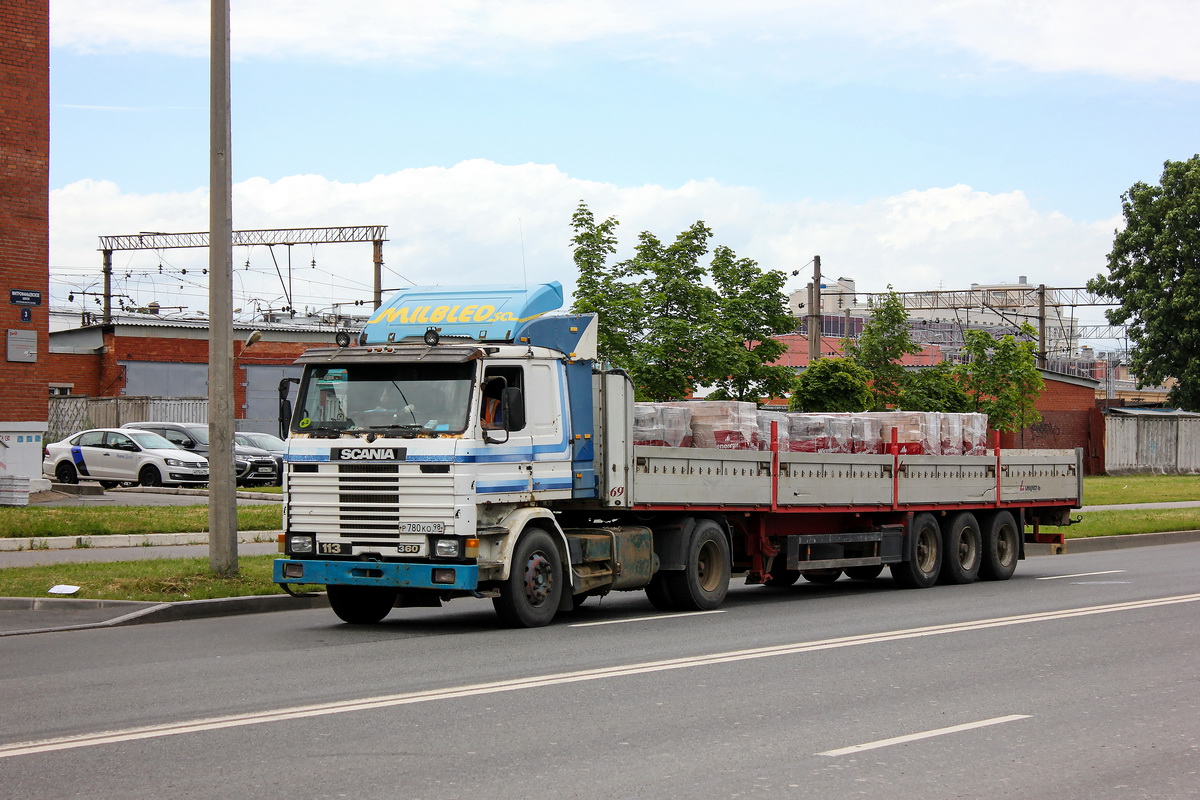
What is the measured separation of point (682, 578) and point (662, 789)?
7.75 metres

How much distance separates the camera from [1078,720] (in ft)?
26.3

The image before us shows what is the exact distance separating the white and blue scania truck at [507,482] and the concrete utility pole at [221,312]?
1547 millimetres

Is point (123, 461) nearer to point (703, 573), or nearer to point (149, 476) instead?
point (149, 476)

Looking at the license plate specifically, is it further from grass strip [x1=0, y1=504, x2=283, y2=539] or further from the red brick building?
the red brick building

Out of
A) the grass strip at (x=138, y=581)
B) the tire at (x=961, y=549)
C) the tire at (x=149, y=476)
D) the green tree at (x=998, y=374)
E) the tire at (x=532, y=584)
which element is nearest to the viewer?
the tire at (x=532, y=584)

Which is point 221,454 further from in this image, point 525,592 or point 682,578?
point 682,578

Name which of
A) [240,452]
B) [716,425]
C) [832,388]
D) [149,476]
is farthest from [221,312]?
[240,452]

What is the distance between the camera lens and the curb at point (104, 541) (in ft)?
59.1

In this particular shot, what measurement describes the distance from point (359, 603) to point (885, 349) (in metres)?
22.3

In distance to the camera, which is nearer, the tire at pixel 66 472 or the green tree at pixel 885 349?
the green tree at pixel 885 349

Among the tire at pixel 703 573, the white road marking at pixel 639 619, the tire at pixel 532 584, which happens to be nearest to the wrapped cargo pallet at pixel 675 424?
the tire at pixel 703 573

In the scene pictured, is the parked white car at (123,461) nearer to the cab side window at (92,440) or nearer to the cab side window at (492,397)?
the cab side window at (92,440)

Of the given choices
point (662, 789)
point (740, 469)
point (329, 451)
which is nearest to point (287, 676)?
point (329, 451)

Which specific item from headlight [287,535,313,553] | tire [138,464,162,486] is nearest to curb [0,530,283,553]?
headlight [287,535,313,553]
